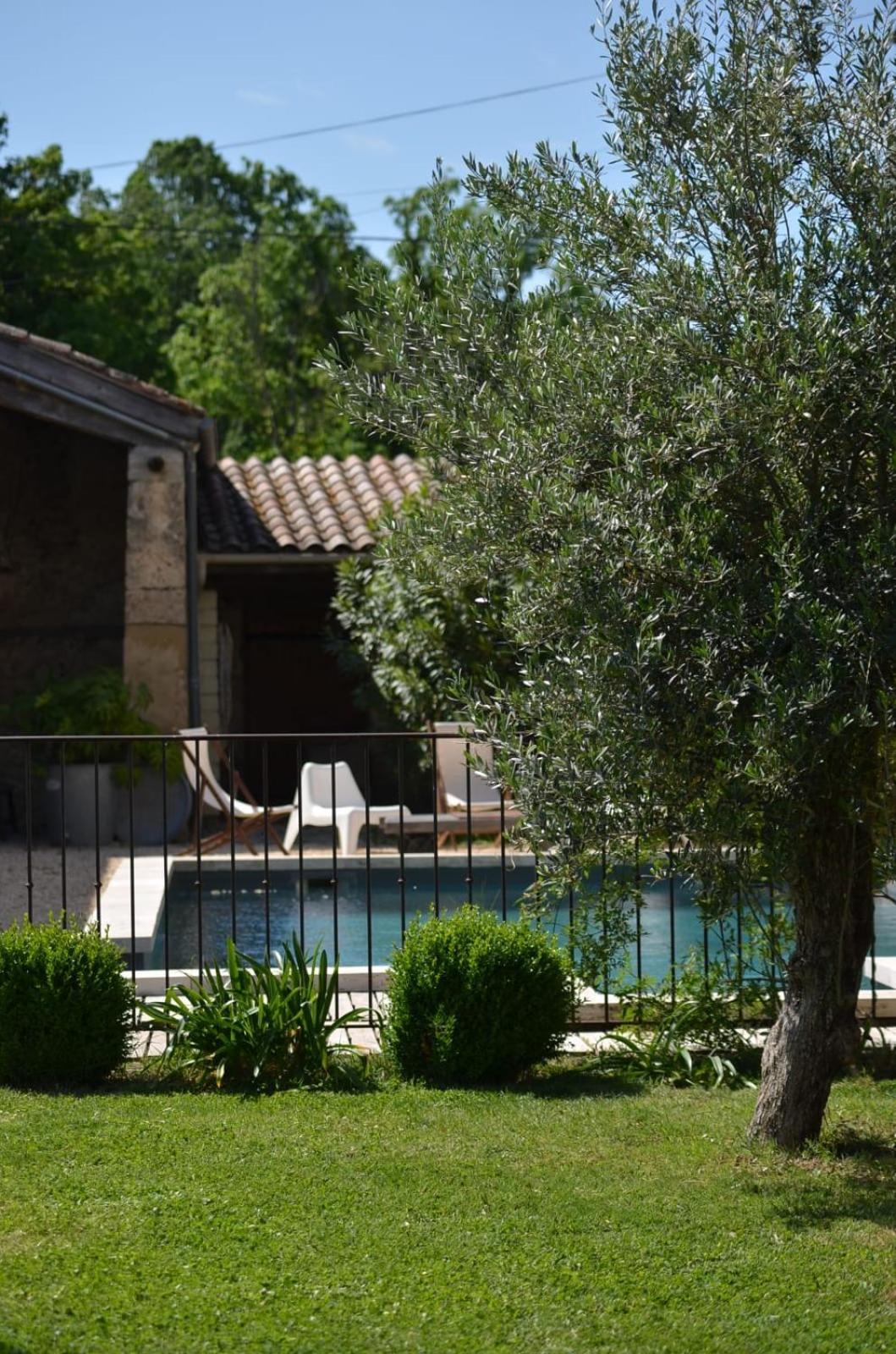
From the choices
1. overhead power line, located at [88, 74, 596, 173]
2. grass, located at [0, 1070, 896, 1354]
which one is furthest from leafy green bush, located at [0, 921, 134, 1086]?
overhead power line, located at [88, 74, 596, 173]

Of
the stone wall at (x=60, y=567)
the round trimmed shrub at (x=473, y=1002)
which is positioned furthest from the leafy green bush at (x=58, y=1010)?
the stone wall at (x=60, y=567)

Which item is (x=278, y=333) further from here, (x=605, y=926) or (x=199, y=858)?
(x=605, y=926)

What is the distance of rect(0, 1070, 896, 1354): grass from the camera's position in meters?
3.18

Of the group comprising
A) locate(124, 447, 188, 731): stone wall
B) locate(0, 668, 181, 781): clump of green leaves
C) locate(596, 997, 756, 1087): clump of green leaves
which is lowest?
locate(596, 997, 756, 1087): clump of green leaves

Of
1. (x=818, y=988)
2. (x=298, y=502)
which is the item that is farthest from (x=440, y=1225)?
(x=298, y=502)

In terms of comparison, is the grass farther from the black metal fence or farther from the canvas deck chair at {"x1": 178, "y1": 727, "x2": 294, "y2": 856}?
the canvas deck chair at {"x1": 178, "y1": 727, "x2": 294, "y2": 856}

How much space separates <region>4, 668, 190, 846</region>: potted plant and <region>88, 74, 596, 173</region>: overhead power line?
368 inches

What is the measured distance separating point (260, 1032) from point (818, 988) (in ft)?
6.53

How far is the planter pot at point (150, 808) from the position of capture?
1170cm

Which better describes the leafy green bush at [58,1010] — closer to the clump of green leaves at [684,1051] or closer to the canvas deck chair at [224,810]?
the clump of green leaves at [684,1051]

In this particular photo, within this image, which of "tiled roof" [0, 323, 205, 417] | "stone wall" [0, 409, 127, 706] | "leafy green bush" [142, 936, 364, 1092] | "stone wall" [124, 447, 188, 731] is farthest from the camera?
"stone wall" [0, 409, 127, 706]

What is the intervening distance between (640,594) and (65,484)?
11543 millimetres

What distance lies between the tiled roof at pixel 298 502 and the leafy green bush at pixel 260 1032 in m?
8.00

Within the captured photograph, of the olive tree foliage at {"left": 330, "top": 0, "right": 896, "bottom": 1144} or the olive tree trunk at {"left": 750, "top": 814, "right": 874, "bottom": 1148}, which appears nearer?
the olive tree foliage at {"left": 330, "top": 0, "right": 896, "bottom": 1144}
